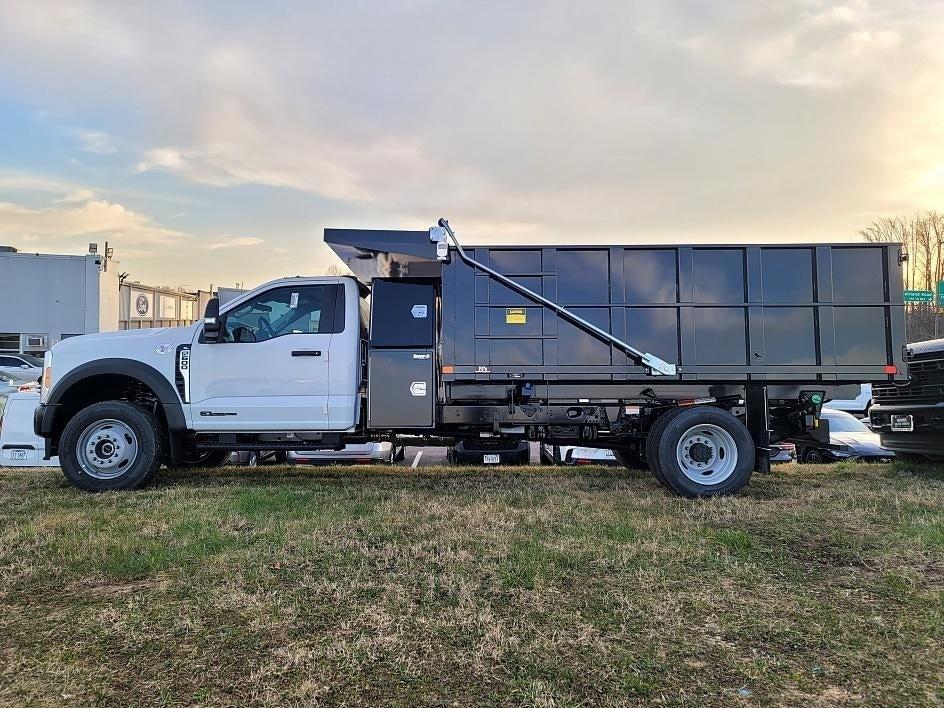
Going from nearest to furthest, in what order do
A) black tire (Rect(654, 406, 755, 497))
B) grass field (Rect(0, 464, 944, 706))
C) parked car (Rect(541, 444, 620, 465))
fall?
grass field (Rect(0, 464, 944, 706)) < black tire (Rect(654, 406, 755, 497)) < parked car (Rect(541, 444, 620, 465))

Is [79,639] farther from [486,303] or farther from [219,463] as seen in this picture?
[219,463]

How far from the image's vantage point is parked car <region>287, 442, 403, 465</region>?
880 cm

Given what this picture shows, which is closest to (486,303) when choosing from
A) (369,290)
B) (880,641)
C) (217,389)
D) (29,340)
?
(369,290)

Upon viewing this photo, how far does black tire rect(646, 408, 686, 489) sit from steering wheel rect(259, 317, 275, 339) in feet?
13.2

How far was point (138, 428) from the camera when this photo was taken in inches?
255

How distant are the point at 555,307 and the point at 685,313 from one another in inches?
51.0

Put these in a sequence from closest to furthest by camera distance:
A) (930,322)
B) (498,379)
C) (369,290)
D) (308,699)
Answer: (308,699)
(498,379)
(369,290)
(930,322)

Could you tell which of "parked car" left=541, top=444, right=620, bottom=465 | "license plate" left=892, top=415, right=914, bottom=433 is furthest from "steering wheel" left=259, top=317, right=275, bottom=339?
"license plate" left=892, top=415, right=914, bottom=433

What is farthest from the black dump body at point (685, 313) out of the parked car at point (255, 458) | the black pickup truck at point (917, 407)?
the parked car at point (255, 458)

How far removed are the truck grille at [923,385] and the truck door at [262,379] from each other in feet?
21.9

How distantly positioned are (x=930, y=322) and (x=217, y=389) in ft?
114

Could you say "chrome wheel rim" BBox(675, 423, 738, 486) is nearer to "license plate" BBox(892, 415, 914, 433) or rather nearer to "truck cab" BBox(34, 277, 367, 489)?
"license plate" BBox(892, 415, 914, 433)

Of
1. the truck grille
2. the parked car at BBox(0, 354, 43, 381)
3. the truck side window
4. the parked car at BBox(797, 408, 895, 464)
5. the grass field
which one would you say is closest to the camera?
the grass field

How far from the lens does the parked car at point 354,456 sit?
8.80 meters
